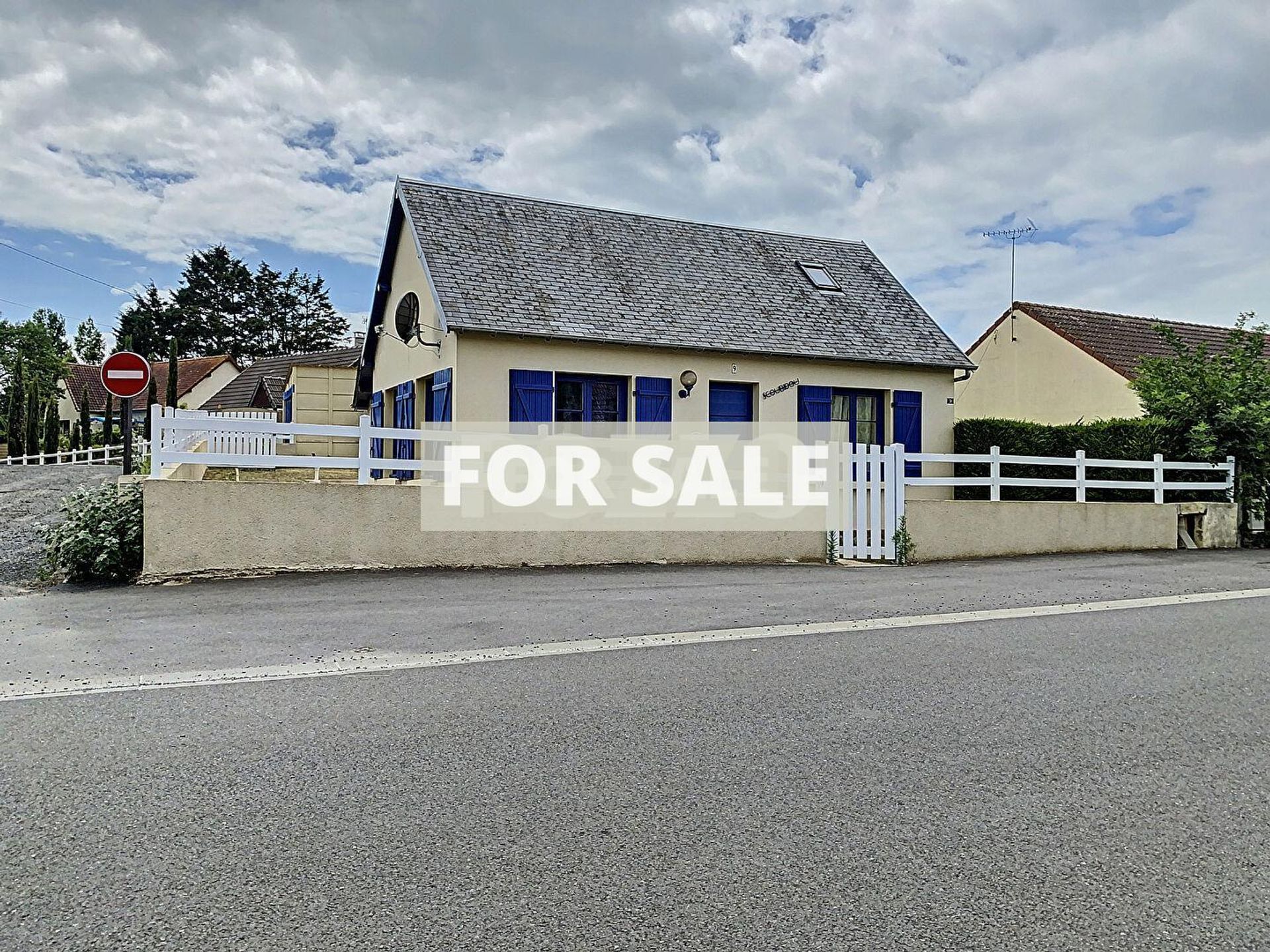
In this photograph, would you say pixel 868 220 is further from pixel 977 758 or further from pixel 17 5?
pixel 977 758

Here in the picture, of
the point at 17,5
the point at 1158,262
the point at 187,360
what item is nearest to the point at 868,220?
the point at 1158,262

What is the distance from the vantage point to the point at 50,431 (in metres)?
40.3

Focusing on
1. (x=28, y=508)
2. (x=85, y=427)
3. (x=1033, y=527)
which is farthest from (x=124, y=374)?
(x=85, y=427)

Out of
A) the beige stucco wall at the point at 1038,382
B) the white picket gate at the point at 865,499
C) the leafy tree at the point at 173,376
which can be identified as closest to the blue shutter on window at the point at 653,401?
the white picket gate at the point at 865,499

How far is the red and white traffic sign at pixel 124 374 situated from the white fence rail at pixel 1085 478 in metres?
11.0

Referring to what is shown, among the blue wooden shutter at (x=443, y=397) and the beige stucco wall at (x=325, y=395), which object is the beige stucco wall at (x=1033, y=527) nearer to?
the blue wooden shutter at (x=443, y=397)

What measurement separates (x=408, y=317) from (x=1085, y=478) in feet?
40.8

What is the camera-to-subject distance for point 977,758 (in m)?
4.09

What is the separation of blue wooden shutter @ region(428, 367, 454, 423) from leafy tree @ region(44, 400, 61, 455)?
28.9 metres

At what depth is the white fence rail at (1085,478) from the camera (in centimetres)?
1300

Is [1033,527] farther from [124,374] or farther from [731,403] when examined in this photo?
[124,374]

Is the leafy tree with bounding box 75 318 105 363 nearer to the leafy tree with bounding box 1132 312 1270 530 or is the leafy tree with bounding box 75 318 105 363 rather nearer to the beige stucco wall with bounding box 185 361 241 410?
the beige stucco wall with bounding box 185 361 241 410

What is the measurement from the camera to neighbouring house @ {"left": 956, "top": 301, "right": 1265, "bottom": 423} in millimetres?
23906

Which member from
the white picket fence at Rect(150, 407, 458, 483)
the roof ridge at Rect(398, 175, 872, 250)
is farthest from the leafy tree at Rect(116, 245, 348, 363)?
the white picket fence at Rect(150, 407, 458, 483)
